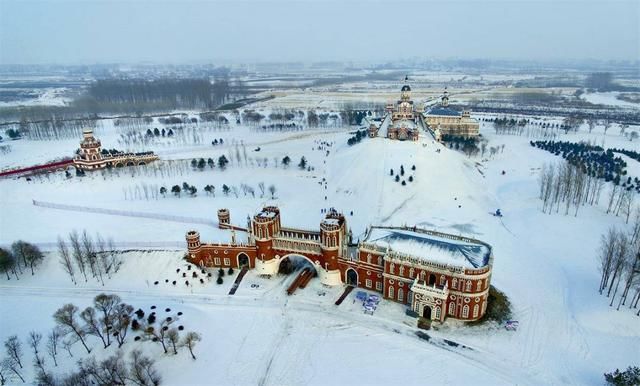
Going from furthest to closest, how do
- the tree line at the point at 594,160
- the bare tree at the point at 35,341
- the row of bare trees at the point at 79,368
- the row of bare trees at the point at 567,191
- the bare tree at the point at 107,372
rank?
the tree line at the point at 594,160, the row of bare trees at the point at 567,191, the bare tree at the point at 35,341, the row of bare trees at the point at 79,368, the bare tree at the point at 107,372

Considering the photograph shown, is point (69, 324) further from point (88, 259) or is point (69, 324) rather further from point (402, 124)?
point (402, 124)

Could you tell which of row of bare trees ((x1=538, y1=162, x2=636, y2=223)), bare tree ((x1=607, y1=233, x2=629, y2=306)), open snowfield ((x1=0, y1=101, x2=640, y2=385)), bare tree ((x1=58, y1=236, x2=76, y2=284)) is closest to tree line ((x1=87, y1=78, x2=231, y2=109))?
open snowfield ((x1=0, y1=101, x2=640, y2=385))

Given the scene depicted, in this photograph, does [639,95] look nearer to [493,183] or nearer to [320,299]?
[493,183]

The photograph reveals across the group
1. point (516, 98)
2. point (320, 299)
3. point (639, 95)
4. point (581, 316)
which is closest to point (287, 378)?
point (320, 299)

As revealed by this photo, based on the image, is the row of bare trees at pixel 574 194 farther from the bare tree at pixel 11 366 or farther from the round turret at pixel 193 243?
the bare tree at pixel 11 366

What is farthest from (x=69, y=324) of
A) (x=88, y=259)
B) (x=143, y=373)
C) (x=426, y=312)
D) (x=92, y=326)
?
(x=426, y=312)

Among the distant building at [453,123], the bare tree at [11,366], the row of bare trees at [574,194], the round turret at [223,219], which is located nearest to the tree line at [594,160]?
the row of bare trees at [574,194]
